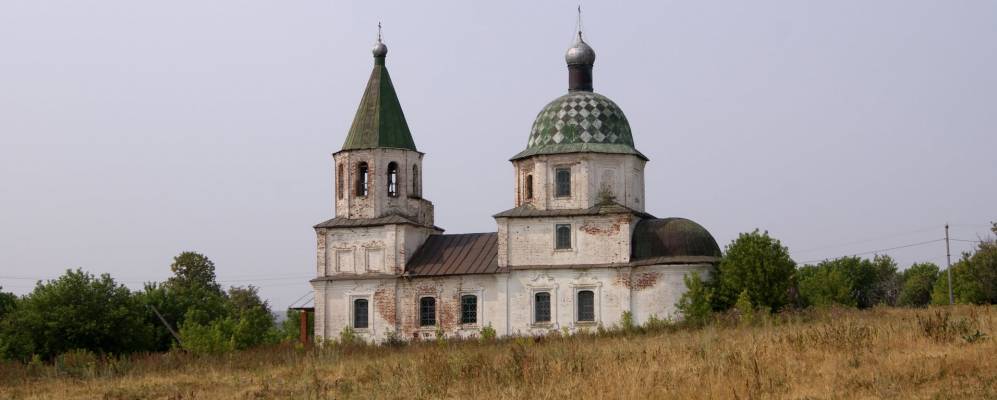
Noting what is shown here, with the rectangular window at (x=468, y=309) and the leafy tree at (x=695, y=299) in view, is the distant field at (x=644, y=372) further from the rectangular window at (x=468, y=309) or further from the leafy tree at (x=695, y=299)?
the rectangular window at (x=468, y=309)

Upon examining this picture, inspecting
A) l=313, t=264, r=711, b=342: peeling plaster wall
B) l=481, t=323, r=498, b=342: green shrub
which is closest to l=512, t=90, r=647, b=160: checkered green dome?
l=313, t=264, r=711, b=342: peeling plaster wall

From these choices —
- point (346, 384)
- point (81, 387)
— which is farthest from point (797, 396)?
point (81, 387)

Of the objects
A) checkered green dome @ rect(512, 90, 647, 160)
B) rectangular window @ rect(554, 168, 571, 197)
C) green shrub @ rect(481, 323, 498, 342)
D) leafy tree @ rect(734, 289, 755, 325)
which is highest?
checkered green dome @ rect(512, 90, 647, 160)

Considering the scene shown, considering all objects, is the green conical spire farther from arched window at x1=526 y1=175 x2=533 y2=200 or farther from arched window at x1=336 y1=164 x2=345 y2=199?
arched window at x1=526 y1=175 x2=533 y2=200

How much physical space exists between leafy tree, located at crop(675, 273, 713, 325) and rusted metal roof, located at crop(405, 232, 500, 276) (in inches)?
235

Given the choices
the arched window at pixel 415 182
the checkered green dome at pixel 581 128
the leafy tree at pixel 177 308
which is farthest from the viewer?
the leafy tree at pixel 177 308

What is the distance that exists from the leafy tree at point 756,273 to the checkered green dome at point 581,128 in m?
5.26

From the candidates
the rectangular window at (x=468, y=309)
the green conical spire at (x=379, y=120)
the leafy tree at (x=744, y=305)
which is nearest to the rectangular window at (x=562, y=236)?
the rectangular window at (x=468, y=309)

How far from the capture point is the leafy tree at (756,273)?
3225cm

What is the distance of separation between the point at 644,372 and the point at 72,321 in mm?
28087

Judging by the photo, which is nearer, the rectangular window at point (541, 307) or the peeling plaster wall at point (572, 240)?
the peeling plaster wall at point (572, 240)

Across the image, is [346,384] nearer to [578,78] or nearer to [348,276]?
[348,276]

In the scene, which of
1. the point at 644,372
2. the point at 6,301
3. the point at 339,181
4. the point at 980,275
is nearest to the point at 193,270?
the point at 6,301

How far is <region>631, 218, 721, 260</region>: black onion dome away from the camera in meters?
33.5
